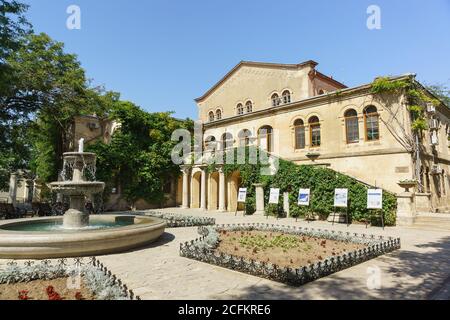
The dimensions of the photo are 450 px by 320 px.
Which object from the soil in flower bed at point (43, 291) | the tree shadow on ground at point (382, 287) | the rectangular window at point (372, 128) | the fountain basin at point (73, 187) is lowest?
the tree shadow on ground at point (382, 287)

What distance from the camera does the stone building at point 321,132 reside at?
18.5 metres

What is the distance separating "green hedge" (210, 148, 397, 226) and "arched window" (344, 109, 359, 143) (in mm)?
3776

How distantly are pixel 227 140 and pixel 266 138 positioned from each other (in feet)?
15.8

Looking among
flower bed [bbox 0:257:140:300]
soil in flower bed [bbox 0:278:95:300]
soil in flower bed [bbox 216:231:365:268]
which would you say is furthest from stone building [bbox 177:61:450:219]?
soil in flower bed [bbox 0:278:95:300]

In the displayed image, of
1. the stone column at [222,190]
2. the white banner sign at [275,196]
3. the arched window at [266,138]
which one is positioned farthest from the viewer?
the arched window at [266,138]

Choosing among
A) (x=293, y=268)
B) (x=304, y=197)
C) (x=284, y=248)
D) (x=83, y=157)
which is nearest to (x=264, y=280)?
(x=293, y=268)

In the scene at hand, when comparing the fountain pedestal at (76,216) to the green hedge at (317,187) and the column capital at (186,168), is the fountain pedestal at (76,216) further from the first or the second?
the column capital at (186,168)

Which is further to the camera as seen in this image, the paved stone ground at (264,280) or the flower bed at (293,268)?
the flower bed at (293,268)

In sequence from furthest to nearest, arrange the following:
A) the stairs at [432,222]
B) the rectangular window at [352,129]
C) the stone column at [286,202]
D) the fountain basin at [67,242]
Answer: the rectangular window at [352,129] < the stone column at [286,202] < the stairs at [432,222] < the fountain basin at [67,242]

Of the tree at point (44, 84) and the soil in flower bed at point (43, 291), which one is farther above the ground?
the tree at point (44, 84)

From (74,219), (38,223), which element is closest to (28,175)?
(38,223)

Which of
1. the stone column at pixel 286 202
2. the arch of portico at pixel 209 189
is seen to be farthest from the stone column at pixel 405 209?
the arch of portico at pixel 209 189

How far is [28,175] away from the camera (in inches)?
1276

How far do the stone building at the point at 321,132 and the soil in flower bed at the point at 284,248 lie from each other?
8.03 m
